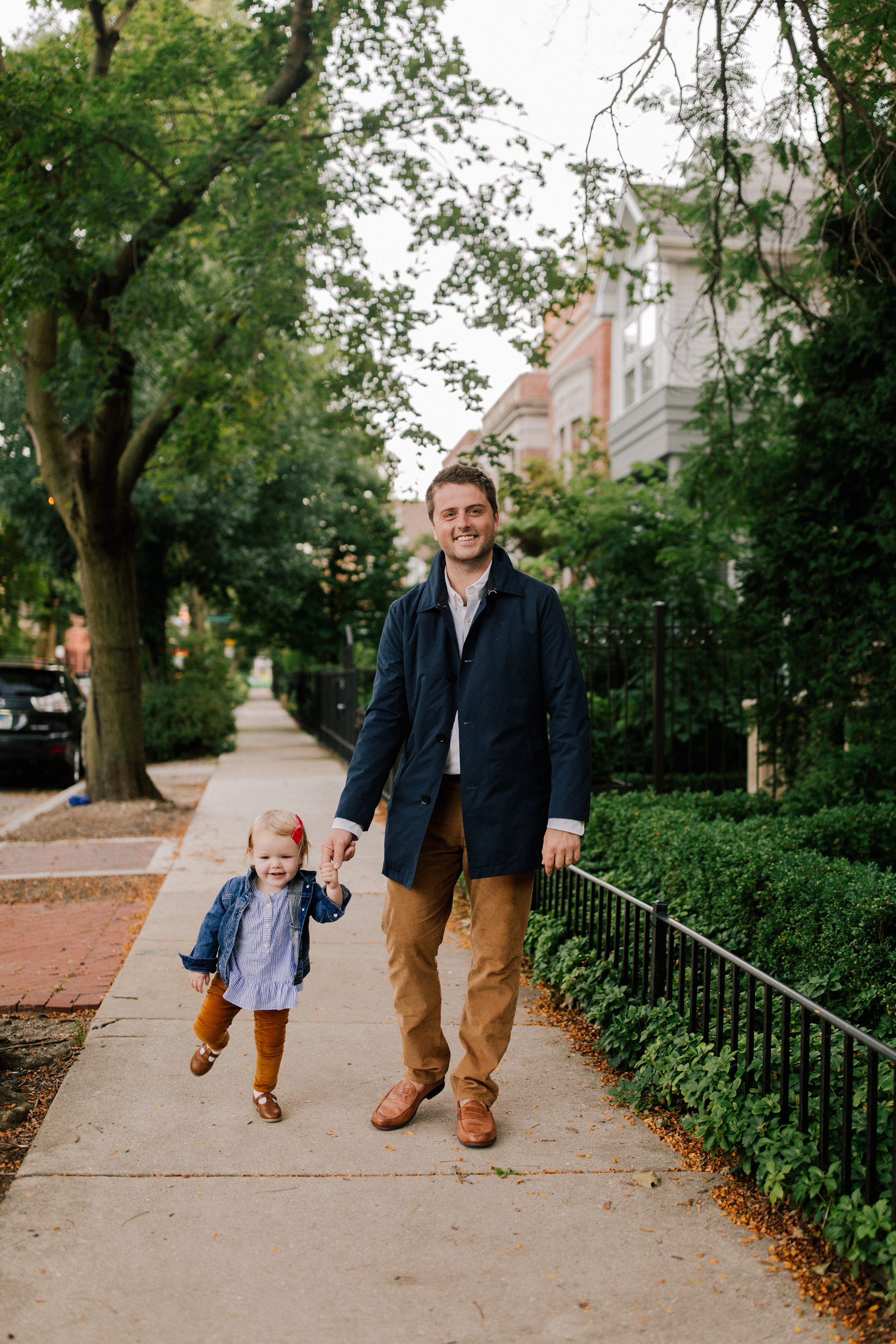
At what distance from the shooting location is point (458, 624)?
3590mm

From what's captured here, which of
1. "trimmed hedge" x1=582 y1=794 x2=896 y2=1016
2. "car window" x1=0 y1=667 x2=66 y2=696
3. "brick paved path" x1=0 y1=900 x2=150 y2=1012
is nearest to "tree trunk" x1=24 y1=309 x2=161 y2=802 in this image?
"car window" x1=0 y1=667 x2=66 y2=696

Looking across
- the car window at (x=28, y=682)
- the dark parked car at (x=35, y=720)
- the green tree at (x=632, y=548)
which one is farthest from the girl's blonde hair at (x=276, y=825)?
the car window at (x=28, y=682)

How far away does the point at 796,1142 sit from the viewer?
9.73 feet

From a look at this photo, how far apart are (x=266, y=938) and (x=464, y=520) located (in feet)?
4.91

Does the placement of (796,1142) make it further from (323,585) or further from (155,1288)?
(323,585)

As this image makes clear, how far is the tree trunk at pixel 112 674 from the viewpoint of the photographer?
10773 mm

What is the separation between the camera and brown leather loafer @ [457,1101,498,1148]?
11.0 ft

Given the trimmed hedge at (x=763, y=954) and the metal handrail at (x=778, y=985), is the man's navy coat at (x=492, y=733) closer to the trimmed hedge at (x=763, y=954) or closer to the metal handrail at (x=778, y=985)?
the metal handrail at (x=778, y=985)

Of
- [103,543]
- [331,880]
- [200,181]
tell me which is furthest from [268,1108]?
[103,543]

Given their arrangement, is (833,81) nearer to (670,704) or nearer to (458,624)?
(458,624)

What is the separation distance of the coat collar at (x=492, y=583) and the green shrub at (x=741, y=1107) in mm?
1611

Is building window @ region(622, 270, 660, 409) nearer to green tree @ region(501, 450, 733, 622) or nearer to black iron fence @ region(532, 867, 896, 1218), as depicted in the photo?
green tree @ region(501, 450, 733, 622)

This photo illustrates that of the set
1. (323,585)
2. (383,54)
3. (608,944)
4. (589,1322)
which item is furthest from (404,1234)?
(323,585)

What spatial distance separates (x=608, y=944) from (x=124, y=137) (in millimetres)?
7486
